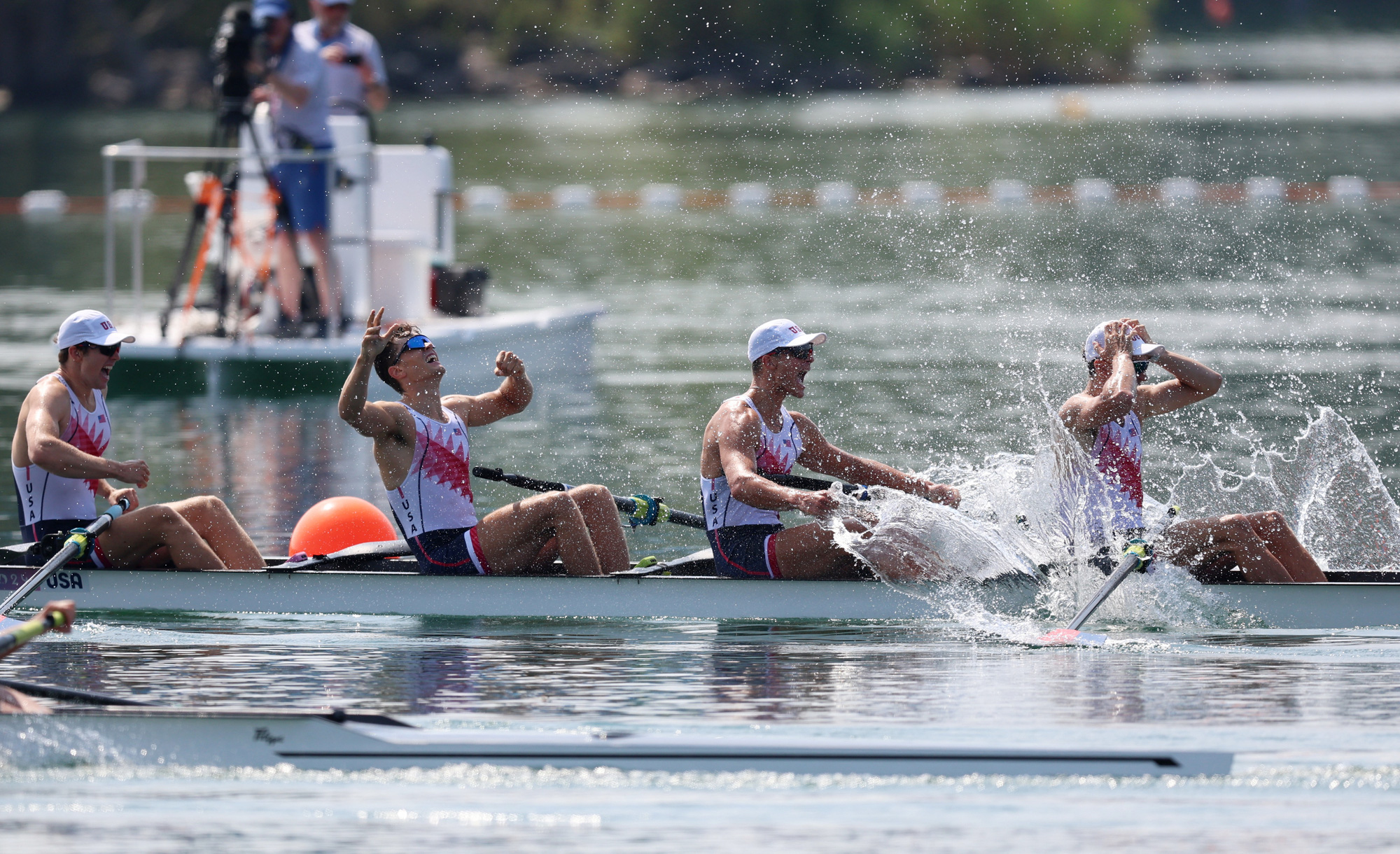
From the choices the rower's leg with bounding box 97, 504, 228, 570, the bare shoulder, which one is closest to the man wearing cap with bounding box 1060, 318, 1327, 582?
the bare shoulder

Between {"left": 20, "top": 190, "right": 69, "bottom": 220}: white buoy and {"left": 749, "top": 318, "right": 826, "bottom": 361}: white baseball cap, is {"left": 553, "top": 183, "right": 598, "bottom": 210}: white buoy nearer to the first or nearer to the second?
{"left": 20, "top": 190, "right": 69, "bottom": 220}: white buoy

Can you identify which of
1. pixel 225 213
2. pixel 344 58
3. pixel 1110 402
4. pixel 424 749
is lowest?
pixel 424 749

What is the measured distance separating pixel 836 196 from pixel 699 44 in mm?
55784

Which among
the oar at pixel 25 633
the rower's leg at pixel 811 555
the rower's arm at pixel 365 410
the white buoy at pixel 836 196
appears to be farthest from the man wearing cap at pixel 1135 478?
the white buoy at pixel 836 196

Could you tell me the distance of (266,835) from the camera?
7121mm

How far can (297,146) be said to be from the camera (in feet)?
60.1

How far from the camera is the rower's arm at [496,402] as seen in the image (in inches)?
417

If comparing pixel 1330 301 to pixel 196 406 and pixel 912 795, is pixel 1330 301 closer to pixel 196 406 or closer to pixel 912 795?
pixel 196 406

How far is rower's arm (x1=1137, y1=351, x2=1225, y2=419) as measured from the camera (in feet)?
34.3

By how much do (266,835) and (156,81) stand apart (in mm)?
78521

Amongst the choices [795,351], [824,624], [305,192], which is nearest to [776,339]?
[795,351]

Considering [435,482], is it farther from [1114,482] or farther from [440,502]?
[1114,482]

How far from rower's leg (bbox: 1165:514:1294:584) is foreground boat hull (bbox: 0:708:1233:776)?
261 centimetres

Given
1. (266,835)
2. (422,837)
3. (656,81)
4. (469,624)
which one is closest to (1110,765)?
(422,837)
